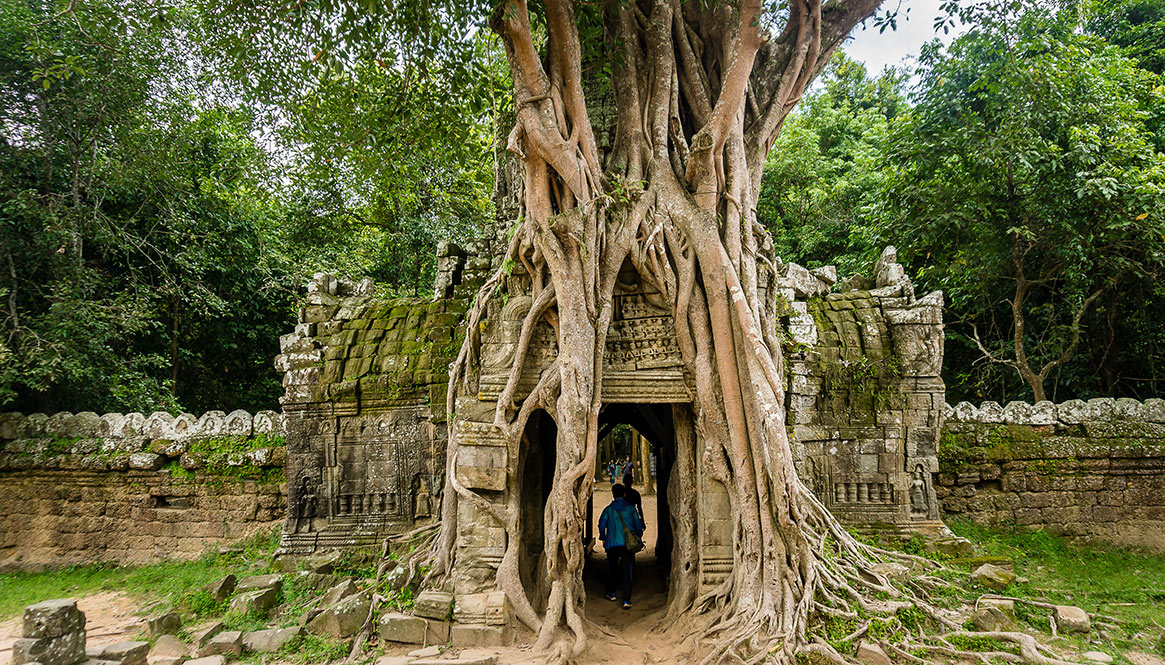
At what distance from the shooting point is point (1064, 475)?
6.81 metres

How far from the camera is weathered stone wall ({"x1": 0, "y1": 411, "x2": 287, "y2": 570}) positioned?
7348mm

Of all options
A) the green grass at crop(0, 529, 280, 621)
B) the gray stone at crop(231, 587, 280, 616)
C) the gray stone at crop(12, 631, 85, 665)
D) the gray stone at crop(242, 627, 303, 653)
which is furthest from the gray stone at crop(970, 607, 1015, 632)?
the green grass at crop(0, 529, 280, 621)

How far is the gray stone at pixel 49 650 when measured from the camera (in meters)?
3.85

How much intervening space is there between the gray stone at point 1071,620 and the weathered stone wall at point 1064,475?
2309mm

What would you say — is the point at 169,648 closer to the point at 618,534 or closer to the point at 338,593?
the point at 338,593

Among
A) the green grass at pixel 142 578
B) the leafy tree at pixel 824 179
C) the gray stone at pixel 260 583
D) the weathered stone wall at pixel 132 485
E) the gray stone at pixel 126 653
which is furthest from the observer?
the leafy tree at pixel 824 179

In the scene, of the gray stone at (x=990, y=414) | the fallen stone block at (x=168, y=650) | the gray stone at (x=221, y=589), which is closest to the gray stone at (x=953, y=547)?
the gray stone at (x=990, y=414)

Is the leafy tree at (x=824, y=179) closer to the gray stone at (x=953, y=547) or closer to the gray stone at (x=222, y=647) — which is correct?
the gray stone at (x=953, y=547)

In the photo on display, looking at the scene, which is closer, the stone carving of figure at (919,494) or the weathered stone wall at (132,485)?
the stone carving of figure at (919,494)

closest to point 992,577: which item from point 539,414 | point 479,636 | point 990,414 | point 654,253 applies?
point 990,414

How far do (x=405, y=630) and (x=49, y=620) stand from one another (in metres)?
2.18

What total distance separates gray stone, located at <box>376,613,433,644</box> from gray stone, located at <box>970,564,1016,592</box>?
166 inches

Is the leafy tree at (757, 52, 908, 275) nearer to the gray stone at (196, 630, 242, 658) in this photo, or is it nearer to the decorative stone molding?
the decorative stone molding

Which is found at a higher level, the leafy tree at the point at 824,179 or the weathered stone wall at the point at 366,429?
the leafy tree at the point at 824,179
